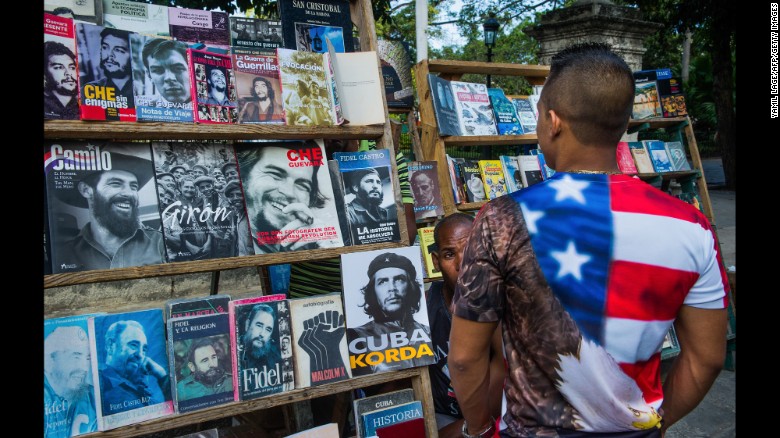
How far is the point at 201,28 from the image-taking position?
2.18m

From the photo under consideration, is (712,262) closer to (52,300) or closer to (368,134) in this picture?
(368,134)

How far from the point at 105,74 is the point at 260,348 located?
41.5 inches

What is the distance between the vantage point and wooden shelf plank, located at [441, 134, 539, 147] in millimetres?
3629

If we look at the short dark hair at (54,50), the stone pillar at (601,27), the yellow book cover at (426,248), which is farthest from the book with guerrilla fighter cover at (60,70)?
the stone pillar at (601,27)

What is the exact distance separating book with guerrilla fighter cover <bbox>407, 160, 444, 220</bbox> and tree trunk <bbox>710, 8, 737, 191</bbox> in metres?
9.66

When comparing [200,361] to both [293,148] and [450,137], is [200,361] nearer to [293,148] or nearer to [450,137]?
[293,148]

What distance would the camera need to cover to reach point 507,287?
124cm

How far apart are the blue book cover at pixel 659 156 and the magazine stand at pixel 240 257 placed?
9.73ft

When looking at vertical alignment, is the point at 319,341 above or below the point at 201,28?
below

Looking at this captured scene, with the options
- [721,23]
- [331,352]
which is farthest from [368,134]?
[721,23]

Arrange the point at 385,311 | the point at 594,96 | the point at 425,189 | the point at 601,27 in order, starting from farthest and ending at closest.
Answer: the point at 601,27 → the point at 425,189 → the point at 385,311 → the point at 594,96

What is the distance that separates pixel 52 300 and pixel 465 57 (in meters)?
18.3

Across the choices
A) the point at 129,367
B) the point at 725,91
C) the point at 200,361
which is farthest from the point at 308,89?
the point at 725,91

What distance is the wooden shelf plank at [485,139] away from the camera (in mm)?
3629
